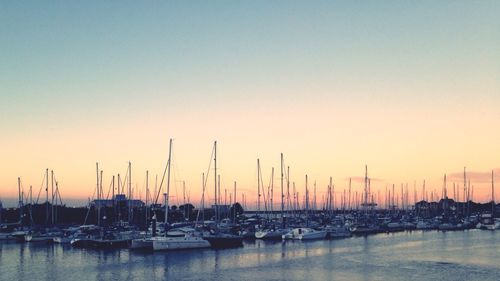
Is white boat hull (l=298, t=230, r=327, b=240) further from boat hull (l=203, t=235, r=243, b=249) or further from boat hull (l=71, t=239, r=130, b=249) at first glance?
boat hull (l=71, t=239, r=130, b=249)

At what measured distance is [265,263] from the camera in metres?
49.7

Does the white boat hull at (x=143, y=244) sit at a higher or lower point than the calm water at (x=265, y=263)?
higher

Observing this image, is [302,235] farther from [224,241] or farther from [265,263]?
[265,263]

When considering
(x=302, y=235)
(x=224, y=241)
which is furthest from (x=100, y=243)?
(x=302, y=235)

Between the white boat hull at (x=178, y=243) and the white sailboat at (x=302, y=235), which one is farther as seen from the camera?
the white sailboat at (x=302, y=235)

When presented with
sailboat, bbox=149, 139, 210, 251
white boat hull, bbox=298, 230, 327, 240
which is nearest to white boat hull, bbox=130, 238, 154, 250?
sailboat, bbox=149, 139, 210, 251

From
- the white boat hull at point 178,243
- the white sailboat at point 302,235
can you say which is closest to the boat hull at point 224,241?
the white boat hull at point 178,243

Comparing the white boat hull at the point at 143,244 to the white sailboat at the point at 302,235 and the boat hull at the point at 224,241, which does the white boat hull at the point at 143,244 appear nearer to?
the boat hull at the point at 224,241

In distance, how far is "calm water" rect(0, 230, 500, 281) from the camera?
41.6 m

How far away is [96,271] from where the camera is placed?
145ft

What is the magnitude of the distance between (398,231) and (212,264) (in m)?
64.2

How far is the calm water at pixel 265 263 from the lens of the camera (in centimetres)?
4156

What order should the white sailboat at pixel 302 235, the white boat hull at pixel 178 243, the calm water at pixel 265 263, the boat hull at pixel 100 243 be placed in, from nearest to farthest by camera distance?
the calm water at pixel 265 263 → the white boat hull at pixel 178 243 → the boat hull at pixel 100 243 → the white sailboat at pixel 302 235

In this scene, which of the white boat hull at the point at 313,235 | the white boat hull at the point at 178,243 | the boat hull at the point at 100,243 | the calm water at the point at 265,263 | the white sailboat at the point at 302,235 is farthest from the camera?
the white sailboat at the point at 302,235
